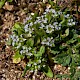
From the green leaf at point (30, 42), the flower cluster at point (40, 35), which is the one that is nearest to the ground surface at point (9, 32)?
the flower cluster at point (40, 35)

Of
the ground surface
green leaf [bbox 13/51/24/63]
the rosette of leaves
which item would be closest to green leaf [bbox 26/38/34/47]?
the rosette of leaves

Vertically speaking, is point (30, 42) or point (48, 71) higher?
point (30, 42)

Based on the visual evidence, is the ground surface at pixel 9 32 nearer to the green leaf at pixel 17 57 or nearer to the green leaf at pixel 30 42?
the green leaf at pixel 17 57

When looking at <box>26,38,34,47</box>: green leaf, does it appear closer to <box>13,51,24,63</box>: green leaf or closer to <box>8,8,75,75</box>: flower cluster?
<box>8,8,75,75</box>: flower cluster

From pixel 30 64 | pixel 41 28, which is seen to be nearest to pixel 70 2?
pixel 41 28

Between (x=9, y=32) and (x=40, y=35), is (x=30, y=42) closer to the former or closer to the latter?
(x=40, y=35)

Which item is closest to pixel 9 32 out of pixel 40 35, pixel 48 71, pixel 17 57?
pixel 17 57
